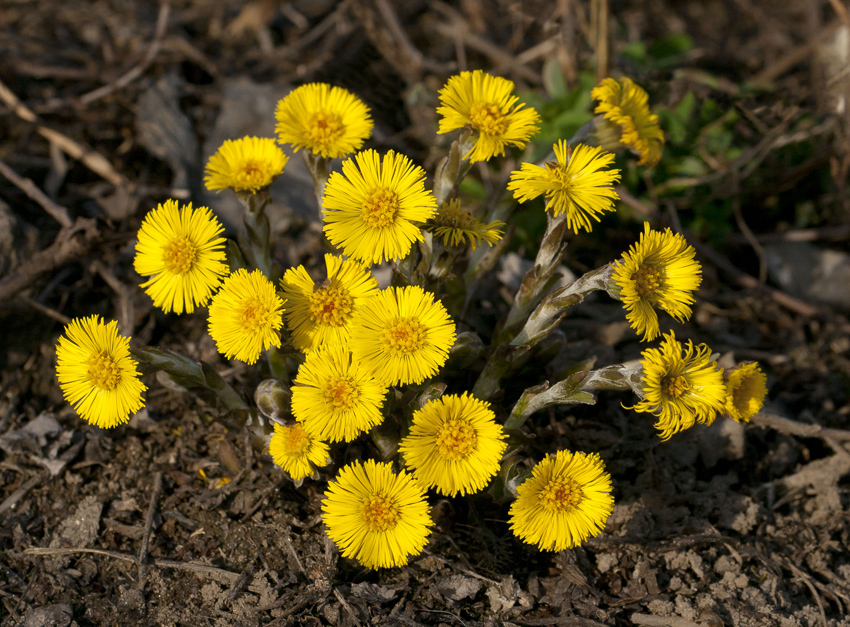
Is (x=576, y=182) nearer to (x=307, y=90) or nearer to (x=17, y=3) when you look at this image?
(x=307, y=90)

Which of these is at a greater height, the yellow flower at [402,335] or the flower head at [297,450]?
the yellow flower at [402,335]

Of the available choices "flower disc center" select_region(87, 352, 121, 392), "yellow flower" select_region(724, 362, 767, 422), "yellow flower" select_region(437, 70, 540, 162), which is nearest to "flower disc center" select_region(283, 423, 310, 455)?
"flower disc center" select_region(87, 352, 121, 392)

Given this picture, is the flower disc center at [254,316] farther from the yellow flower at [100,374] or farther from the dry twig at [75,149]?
the dry twig at [75,149]

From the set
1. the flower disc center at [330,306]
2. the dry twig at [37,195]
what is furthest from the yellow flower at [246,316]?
the dry twig at [37,195]

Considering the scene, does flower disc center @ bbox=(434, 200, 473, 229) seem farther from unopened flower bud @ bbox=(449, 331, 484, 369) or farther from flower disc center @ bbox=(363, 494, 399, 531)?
flower disc center @ bbox=(363, 494, 399, 531)

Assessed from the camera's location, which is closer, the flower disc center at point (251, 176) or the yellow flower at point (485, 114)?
the yellow flower at point (485, 114)

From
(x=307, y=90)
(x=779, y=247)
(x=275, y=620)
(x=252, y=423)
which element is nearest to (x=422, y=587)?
(x=275, y=620)
